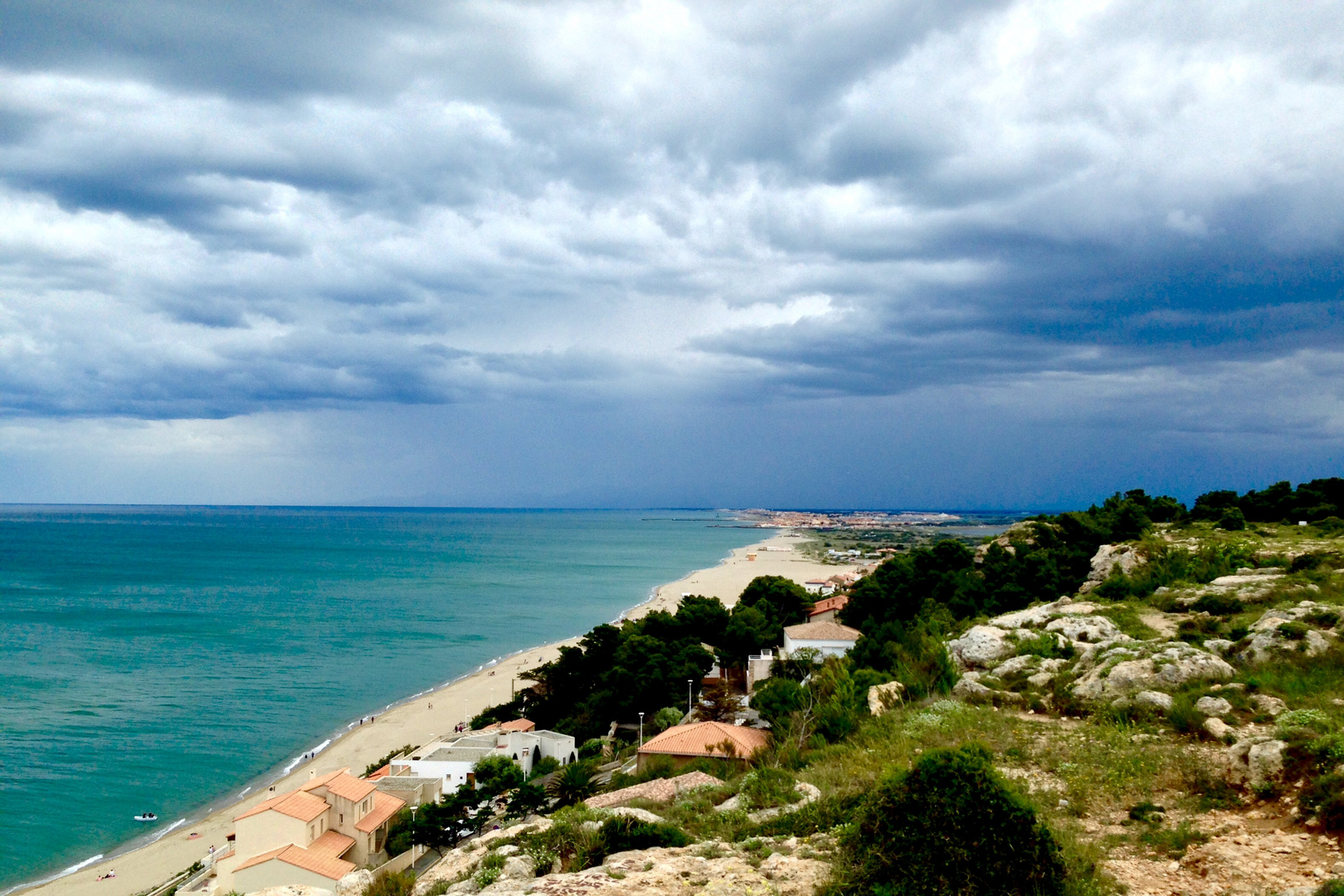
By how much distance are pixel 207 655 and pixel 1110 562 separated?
59763 mm

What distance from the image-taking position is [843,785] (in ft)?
36.1

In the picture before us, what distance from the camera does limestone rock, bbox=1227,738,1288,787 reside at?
9.54 m

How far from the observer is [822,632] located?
38.3 metres

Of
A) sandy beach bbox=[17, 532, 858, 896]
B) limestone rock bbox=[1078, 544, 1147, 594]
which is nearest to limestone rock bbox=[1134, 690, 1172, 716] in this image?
limestone rock bbox=[1078, 544, 1147, 594]

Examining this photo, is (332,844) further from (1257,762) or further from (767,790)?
(1257,762)

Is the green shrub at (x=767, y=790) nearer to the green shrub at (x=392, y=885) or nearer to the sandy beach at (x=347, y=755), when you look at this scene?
the green shrub at (x=392, y=885)

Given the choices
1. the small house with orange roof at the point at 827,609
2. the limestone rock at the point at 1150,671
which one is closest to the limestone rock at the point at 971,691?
the limestone rock at the point at 1150,671

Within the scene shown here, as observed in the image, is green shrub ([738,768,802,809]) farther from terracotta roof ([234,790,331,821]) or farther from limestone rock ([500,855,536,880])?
terracotta roof ([234,790,331,821])

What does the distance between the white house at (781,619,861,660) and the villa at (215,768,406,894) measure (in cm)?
1872

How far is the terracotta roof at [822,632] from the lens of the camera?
3753 cm

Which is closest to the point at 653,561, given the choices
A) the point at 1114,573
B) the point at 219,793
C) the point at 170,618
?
the point at 170,618

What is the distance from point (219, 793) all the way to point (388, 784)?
11.2 metres

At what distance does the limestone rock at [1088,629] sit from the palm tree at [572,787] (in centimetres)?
1280

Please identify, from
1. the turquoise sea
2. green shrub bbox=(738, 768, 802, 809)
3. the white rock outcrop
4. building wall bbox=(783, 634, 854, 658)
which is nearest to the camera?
green shrub bbox=(738, 768, 802, 809)
